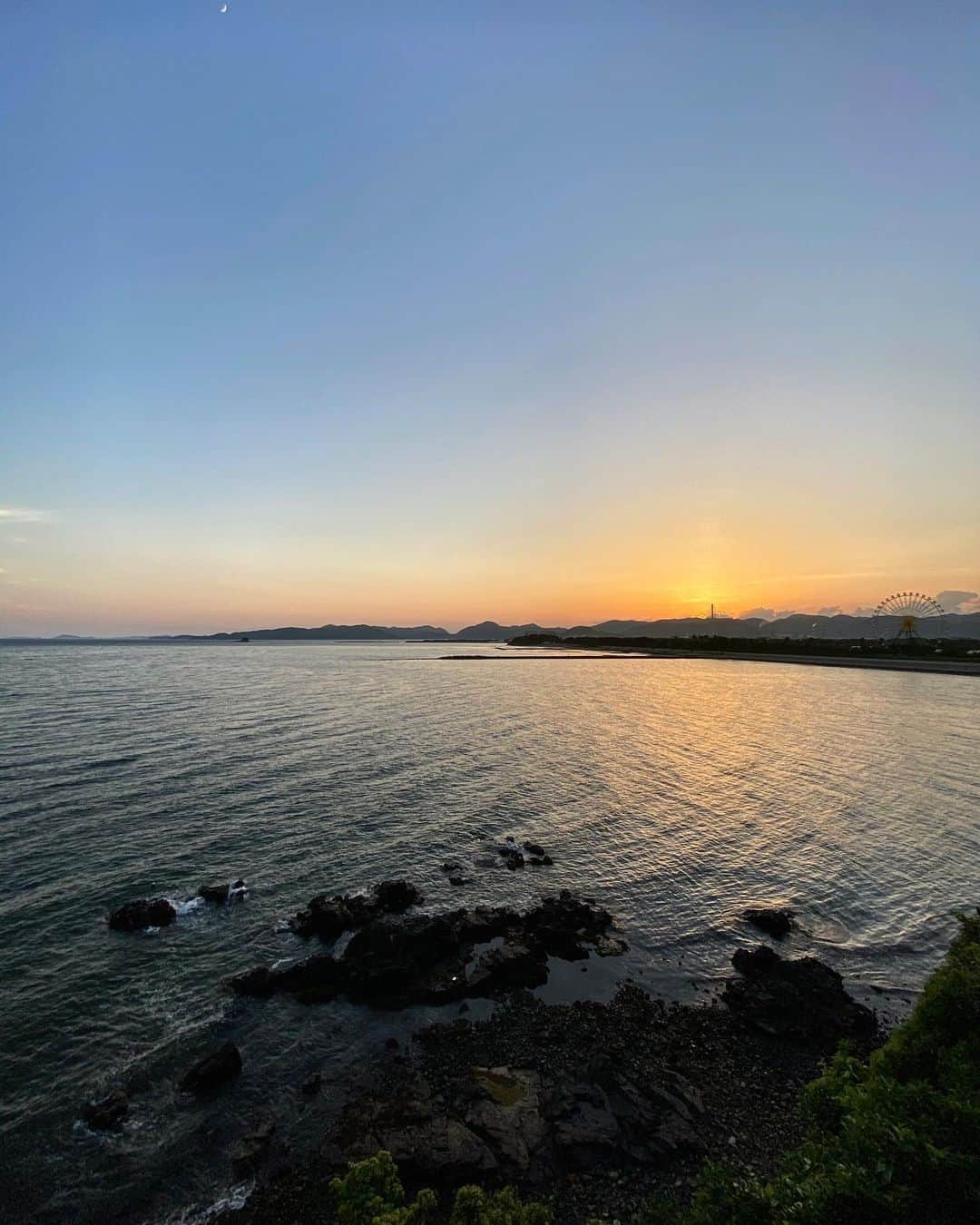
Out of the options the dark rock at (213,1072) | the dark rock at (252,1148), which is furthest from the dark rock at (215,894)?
the dark rock at (252,1148)

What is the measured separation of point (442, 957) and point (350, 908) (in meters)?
4.64

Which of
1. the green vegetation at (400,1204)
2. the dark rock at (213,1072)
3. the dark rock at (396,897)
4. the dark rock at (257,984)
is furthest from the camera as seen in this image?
the dark rock at (396,897)

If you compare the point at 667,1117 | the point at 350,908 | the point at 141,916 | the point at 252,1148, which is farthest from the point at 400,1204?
the point at 141,916

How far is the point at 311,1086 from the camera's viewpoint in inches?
555

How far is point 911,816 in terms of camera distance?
33625mm

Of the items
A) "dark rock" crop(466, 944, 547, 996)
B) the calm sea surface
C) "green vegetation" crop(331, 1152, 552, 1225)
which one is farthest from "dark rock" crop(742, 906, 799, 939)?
"green vegetation" crop(331, 1152, 552, 1225)

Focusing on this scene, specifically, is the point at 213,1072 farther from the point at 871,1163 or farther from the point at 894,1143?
the point at 894,1143

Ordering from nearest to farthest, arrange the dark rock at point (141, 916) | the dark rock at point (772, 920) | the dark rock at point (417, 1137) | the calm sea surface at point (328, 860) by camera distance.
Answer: the dark rock at point (417, 1137)
the calm sea surface at point (328, 860)
the dark rock at point (141, 916)
the dark rock at point (772, 920)

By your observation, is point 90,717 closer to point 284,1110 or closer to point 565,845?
point 565,845

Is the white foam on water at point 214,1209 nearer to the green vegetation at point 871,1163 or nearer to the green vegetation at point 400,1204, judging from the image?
the green vegetation at point 871,1163

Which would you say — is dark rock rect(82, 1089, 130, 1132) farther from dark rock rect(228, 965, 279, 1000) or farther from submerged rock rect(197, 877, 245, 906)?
submerged rock rect(197, 877, 245, 906)

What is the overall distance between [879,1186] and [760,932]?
15.5m

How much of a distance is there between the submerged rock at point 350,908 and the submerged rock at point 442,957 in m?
0.77

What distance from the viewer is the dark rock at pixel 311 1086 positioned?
14.0 metres
